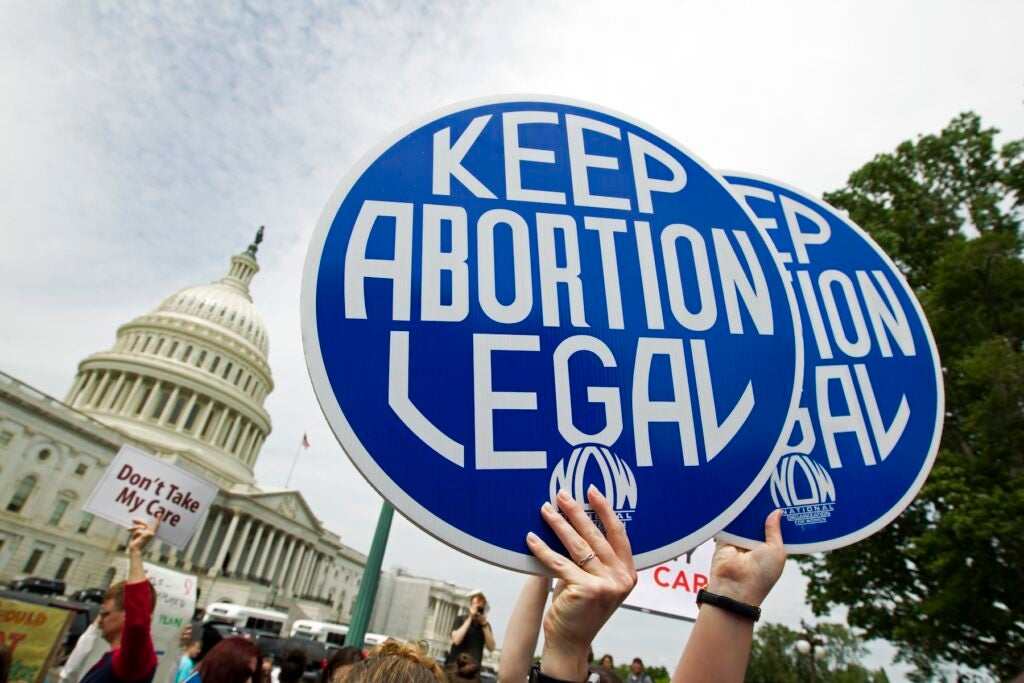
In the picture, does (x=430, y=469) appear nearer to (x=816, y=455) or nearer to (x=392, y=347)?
(x=392, y=347)

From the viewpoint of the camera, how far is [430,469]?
1269 millimetres

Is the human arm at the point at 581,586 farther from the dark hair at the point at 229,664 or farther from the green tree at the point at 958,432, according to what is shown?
the green tree at the point at 958,432

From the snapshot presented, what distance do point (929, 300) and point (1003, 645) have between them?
6.71 meters

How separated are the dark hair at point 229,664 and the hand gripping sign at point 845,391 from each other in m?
2.52

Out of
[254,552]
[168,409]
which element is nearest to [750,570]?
[168,409]

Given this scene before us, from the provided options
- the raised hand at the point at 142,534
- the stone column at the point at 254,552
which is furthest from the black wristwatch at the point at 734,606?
the stone column at the point at 254,552

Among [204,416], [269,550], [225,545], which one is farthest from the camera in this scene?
[269,550]

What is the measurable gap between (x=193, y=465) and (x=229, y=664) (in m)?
58.1

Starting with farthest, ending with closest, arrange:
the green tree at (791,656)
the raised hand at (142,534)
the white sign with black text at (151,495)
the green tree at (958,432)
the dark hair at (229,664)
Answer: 1. the green tree at (791,656)
2. the green tree at (958,432)
3. the white sign with black text at (151,495)
4. the raised hand at (142,534)
5. the dark hair at (229,664)

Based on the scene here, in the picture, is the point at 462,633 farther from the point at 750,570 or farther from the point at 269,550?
the point at 269,550

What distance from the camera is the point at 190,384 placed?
56750 mm

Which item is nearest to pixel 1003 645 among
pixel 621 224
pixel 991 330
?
pixel 991 330

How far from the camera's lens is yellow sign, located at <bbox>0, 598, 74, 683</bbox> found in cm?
441

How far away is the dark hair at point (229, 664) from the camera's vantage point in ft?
8.77
